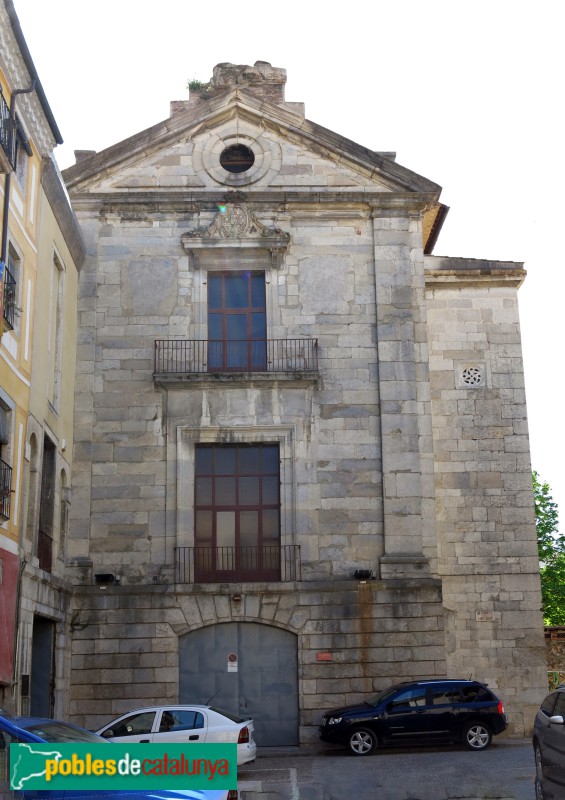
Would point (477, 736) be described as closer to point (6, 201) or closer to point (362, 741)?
point (362, 741)

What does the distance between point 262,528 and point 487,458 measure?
566 centimetres

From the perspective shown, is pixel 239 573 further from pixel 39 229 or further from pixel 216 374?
pixel 39 229

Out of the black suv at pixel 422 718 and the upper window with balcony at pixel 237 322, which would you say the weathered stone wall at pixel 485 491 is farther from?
the upper window with balcony at pixel 237 322

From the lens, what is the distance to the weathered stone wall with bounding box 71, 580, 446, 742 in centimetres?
2277

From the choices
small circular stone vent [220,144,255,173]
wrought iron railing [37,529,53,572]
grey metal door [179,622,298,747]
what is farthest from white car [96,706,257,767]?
small circular stone vent [220,144,255,173]

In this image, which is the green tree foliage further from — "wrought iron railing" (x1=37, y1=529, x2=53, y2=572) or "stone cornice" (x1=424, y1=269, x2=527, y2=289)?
"wrought iron railing" (x1=37, y1=529, x2=53, y2=572)

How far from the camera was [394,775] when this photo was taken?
17.8 meters

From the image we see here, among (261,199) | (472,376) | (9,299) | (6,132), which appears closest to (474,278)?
(472,376)

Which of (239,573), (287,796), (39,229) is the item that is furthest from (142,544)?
(287,796)

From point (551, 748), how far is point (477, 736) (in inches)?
361

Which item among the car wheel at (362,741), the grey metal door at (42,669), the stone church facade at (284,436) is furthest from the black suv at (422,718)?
the grey metal door at (42,669)

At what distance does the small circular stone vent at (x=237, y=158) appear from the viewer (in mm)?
26359

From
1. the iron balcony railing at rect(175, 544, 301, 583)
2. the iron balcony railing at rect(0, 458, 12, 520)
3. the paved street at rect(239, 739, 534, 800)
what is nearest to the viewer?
the paved street at rect(239, 739, 534, 800)

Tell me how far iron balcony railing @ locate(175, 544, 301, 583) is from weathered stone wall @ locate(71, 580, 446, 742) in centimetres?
38
